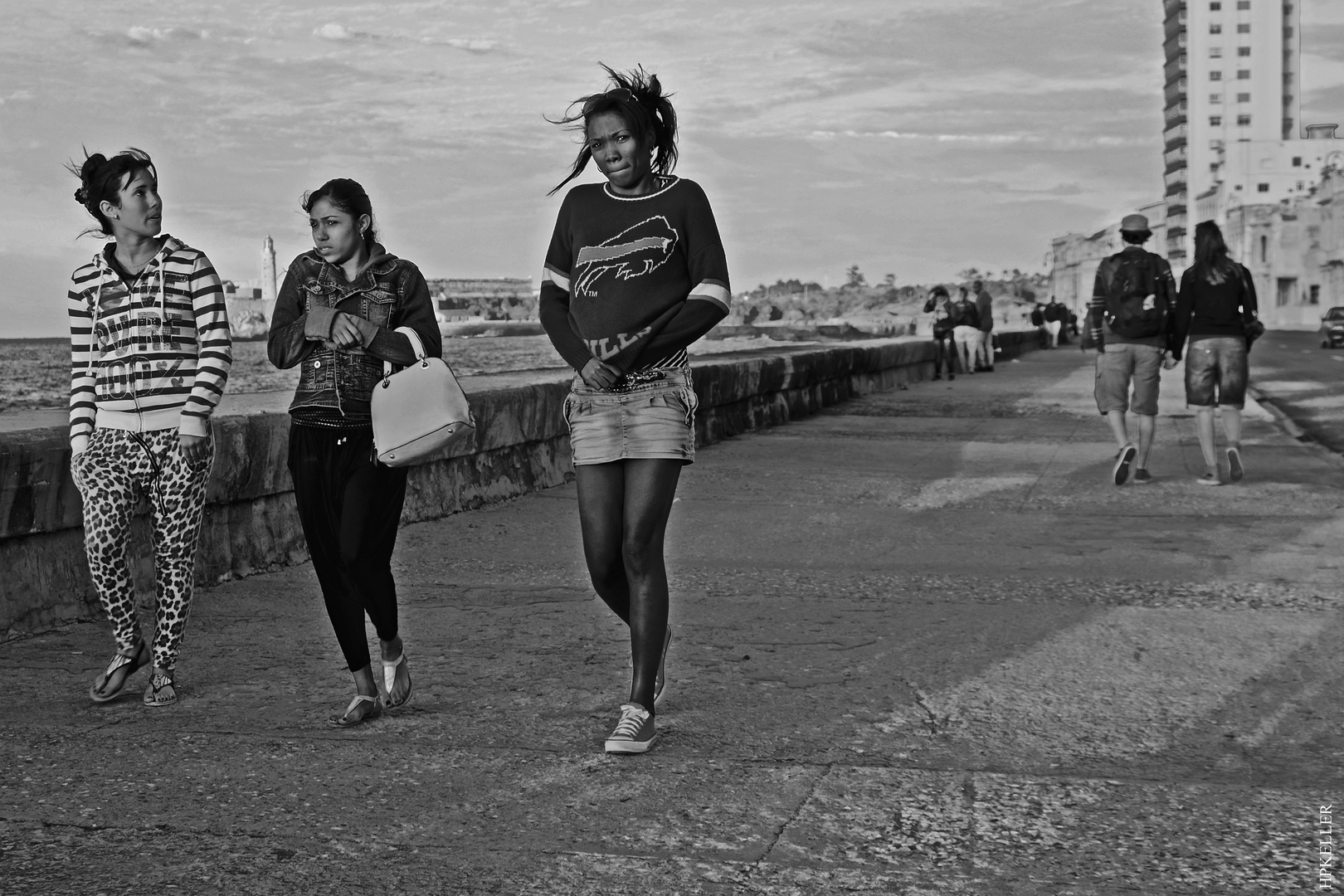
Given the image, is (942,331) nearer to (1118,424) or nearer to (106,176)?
(1118,424)

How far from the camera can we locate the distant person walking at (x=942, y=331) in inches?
1047

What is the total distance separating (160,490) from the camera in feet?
15.9

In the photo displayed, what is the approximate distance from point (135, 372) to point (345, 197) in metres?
0.87

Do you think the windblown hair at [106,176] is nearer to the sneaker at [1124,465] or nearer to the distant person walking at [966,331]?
the sneaker at [1124,465]

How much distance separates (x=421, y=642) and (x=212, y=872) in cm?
242

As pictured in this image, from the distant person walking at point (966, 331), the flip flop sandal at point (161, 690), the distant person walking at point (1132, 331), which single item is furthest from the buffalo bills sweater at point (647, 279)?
the distant person walking at point (966, 331)

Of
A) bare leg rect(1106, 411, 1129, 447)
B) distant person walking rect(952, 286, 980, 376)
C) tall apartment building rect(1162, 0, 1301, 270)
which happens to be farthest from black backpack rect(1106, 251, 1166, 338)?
tall apartment building rect(1162, 0, 1301, 270)

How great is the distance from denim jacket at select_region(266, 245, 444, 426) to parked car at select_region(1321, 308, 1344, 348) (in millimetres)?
45520

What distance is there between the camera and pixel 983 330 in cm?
2828

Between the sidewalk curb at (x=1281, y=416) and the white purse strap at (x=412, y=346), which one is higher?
the white purse strap at (x=412, y=346)

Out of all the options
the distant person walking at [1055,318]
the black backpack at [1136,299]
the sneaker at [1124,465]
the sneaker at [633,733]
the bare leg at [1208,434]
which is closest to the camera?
the sneaker at [633,733]

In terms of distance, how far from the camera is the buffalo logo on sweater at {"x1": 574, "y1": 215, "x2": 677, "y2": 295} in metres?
4.35

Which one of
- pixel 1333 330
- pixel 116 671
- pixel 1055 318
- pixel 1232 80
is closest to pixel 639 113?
pixel 116 671

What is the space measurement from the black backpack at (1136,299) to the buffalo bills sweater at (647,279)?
21.3 ft
